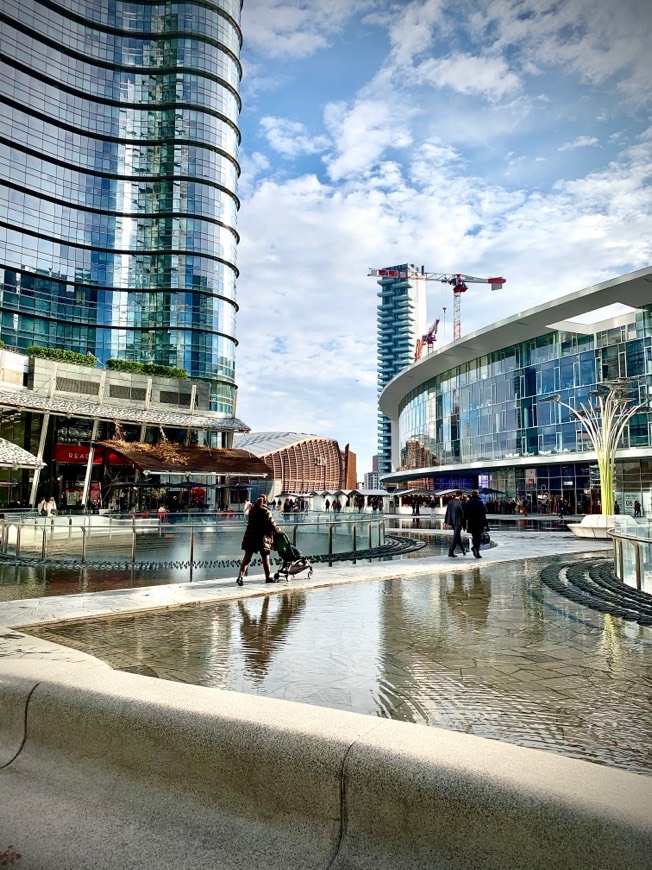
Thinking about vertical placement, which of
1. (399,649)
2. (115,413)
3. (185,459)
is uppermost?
(115,413)

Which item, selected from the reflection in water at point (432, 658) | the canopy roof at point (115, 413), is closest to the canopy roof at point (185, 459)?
the canopy roof at point (115, 413)

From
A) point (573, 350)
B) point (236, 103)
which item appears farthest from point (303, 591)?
point (236, 103)

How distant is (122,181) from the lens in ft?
272

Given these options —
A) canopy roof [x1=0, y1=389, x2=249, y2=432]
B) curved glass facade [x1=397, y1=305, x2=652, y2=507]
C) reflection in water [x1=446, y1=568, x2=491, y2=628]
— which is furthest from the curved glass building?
reflection in water [x1=446, y1=568, x2=491, y2=628]

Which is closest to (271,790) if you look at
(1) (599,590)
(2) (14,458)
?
(1) (599,590)

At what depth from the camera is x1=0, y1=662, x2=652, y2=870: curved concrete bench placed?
6.98 ft

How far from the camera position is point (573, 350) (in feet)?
166

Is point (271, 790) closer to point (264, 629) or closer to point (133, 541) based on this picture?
point (264, 629)

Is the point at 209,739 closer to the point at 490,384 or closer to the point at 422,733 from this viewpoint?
the point at 422,733

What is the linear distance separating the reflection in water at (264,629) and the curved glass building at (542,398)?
115 ft

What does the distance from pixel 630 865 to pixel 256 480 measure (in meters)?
57.4

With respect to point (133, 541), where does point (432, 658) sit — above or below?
below

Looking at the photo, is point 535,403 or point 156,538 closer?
point 156,538

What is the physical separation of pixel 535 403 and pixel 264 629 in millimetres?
48771
